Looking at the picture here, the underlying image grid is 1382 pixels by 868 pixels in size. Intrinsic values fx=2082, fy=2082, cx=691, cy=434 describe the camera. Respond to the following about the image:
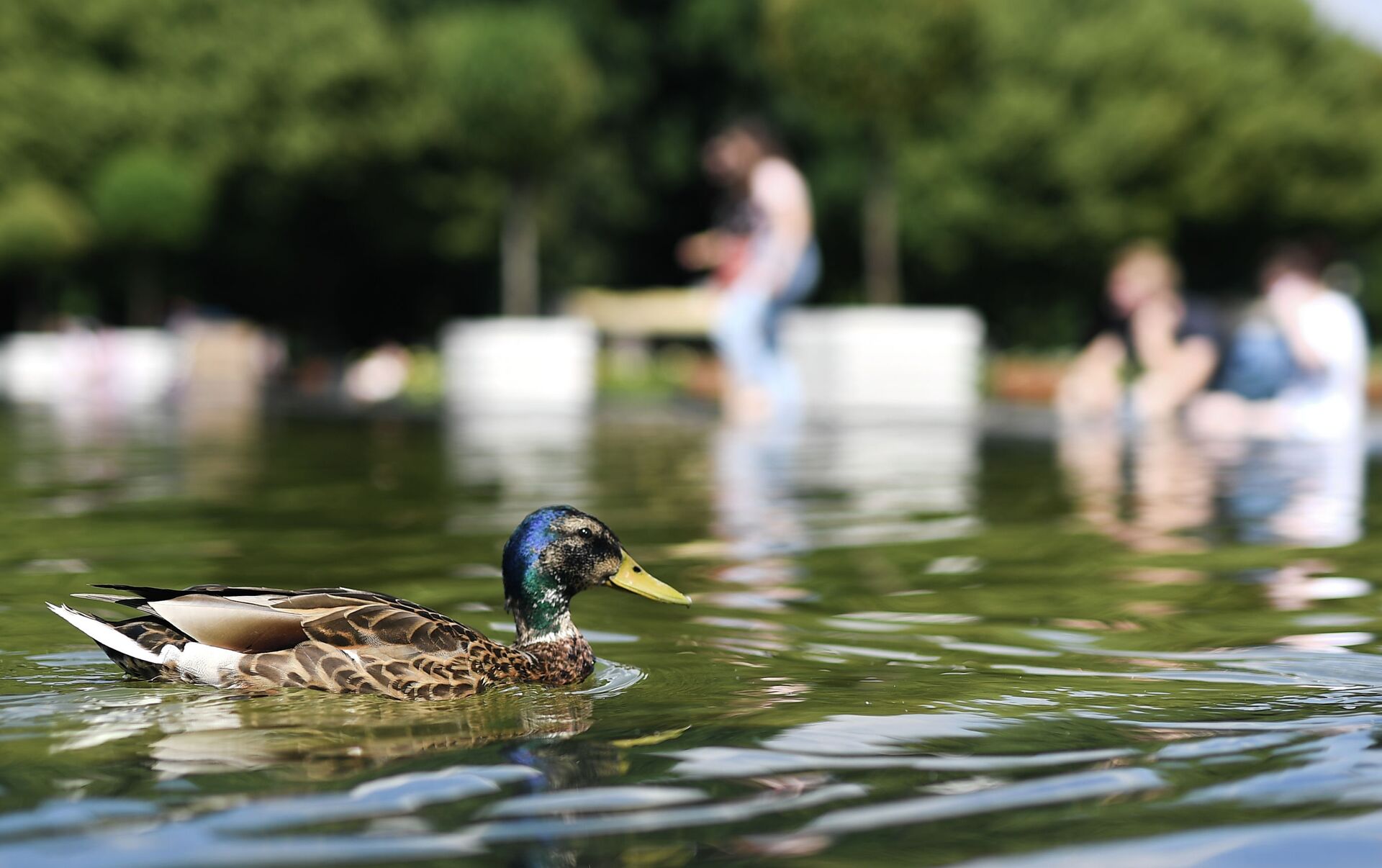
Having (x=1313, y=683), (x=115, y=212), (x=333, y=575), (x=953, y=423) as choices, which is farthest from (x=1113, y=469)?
(x=115, y=212)

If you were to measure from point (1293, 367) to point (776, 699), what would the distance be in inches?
482

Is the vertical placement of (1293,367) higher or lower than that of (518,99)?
lower

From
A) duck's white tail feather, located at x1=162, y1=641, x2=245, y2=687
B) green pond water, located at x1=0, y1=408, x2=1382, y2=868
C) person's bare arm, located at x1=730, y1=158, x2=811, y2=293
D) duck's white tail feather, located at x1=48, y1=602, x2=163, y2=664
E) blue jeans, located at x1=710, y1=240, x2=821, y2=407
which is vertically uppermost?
person's bare arm, located at x1=730, y1=158, x2=811, y2=293

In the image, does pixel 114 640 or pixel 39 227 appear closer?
pixel 114 640

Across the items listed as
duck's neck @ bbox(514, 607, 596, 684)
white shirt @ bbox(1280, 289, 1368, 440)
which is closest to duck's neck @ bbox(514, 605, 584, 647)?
duck's neck @ bbox(514, 607, 596, 684)

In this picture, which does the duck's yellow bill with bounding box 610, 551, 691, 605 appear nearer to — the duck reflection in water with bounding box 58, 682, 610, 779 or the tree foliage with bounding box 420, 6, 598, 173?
the duck reflection in water with bounding box 58, 682, 610, 779

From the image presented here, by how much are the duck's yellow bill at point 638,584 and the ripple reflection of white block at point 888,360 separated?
55.3 ft

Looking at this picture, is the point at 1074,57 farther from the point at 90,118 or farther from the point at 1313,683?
the point at 1313,683

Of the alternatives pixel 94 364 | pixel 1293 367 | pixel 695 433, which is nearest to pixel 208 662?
pixel 1293 367

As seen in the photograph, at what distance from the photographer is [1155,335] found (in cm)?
1817

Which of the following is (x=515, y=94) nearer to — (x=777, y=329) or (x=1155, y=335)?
(x=777, y=329)

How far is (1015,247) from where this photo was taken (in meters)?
55.5

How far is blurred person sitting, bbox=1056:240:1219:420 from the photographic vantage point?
17.7 meters

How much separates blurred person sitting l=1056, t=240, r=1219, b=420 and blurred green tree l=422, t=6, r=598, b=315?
39.1 ft
